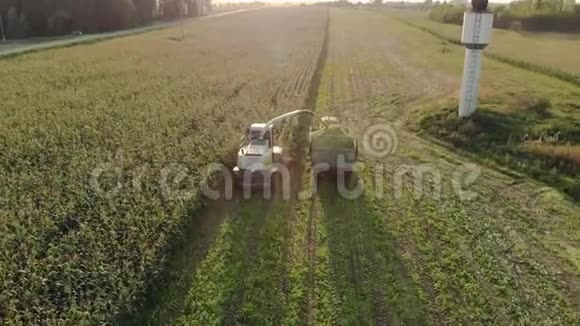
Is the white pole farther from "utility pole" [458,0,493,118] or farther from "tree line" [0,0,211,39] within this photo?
"tree line" [0,0,211,39]

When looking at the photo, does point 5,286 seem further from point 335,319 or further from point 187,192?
point 335,319

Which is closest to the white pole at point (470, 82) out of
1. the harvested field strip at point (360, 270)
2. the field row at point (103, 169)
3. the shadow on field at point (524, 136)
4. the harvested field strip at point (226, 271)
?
the shadow on field at point (524, 136)

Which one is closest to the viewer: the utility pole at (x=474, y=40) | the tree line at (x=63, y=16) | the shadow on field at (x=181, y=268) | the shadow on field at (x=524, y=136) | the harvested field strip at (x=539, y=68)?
the shadow on field at (x=181, y=268)

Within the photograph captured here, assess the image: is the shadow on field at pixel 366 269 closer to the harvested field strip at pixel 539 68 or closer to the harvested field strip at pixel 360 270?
the harvested field strip at pixel 360 270

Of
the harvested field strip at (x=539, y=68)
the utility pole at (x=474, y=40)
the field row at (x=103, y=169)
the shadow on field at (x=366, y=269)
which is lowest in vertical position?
A: the shadow on field at (x=366, y=269)

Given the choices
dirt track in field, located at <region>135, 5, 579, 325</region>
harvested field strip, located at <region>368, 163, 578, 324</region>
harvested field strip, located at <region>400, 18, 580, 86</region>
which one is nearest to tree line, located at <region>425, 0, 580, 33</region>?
harvested field strip, located at <region>400, 18, 580, 86</region>

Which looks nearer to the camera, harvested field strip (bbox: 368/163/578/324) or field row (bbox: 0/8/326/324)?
field row (bbox: 0/8/326/324)

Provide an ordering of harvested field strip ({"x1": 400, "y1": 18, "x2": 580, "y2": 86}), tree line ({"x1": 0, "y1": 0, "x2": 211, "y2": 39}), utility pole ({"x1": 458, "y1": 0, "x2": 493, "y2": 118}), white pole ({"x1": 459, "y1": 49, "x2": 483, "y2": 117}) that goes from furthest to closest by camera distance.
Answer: tree line ({"x1": 0, "y1": 0, "x2": 211, "y2": 39}), harvested field strip ({"x1": 400, "y1": 18, "x2": 580, "y2": 86}), white pole ({"x1": 459, "y1": 49, "x2": 483, "y2": 117}), utility pole ({"x1": 458, "y1": 0, "x2": 493, "y2": 118})

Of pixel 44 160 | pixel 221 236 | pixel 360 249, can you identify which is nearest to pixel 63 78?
pixel 44 160
